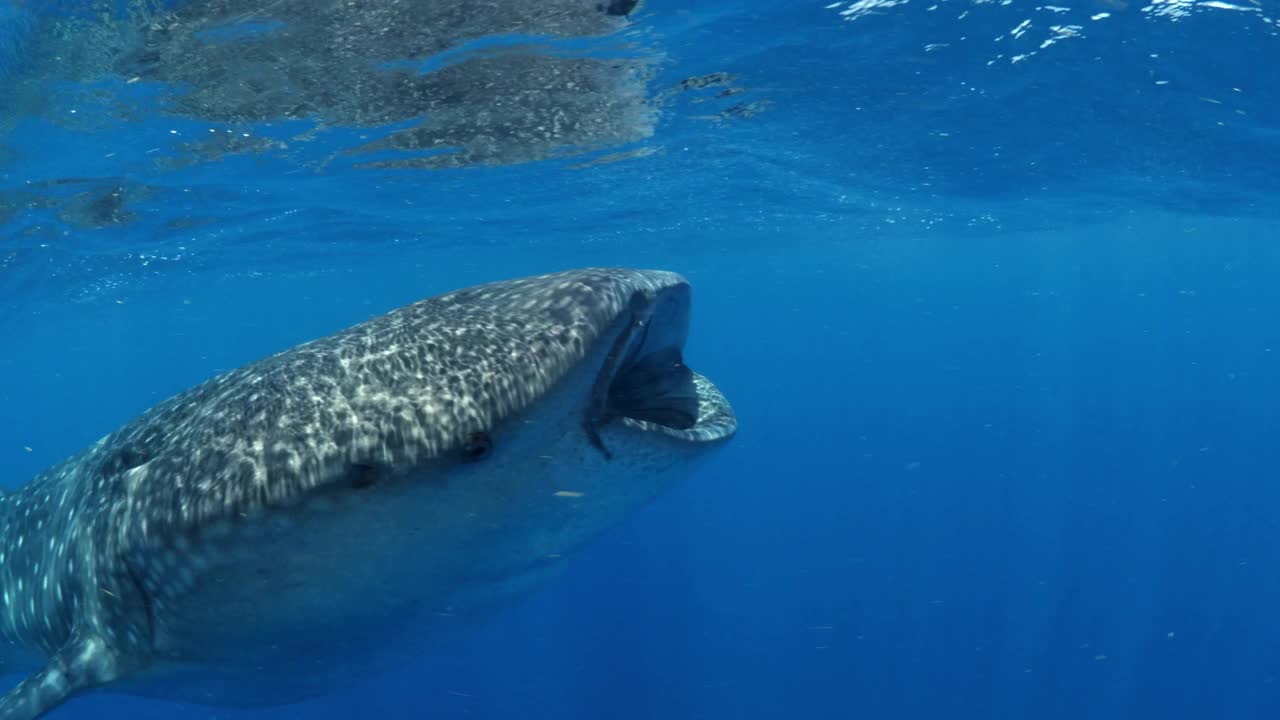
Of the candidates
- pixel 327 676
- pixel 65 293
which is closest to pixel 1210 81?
pixel 327 676

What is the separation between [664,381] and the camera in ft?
12.7

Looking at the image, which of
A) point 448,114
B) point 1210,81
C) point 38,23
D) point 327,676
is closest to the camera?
point 327,676

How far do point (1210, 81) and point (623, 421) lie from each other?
12.6m

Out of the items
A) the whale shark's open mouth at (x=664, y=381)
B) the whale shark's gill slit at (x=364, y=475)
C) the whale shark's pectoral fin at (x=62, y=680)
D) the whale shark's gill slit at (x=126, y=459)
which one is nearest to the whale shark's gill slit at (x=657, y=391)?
the whale shark's open mouth at (x=664, y=381)

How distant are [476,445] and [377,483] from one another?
1.42 ft

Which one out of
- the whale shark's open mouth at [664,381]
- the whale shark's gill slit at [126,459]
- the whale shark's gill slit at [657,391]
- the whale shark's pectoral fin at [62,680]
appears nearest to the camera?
the whale shark's open mouth at [664,381]

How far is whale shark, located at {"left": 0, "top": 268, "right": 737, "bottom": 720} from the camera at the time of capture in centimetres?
315

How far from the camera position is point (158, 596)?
364 centimetres

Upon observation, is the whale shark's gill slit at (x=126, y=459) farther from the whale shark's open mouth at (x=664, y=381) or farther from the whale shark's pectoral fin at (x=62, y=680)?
the whale shark's open mouth at (x=664, y=381)

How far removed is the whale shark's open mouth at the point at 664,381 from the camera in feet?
11.1

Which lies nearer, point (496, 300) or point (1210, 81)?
point (496, 300)

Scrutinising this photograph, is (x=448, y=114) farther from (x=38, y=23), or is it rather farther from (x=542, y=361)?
(x=542, y=361)

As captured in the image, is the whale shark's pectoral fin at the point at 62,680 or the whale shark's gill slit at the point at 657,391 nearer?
the whale shark's pectoral fin at the point at 62,680

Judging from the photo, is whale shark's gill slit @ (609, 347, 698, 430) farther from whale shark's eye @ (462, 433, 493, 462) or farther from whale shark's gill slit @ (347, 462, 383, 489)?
whale shark's gill slit @ (347, 462, 383, 489)
